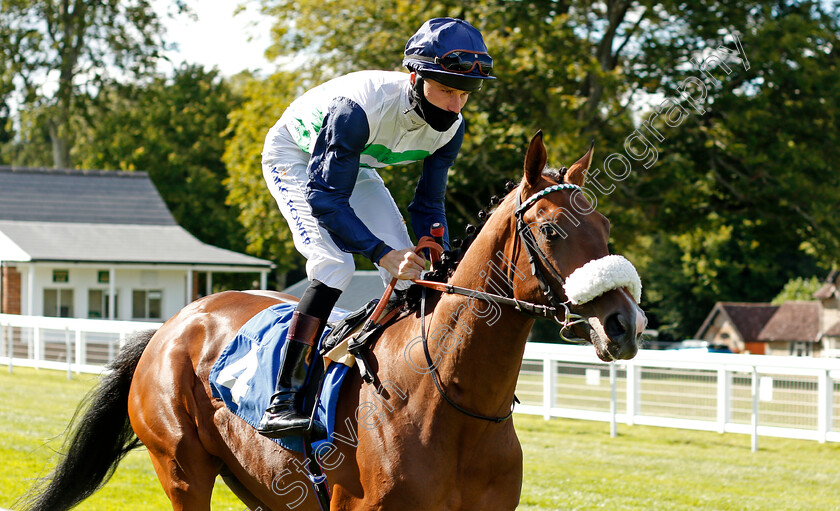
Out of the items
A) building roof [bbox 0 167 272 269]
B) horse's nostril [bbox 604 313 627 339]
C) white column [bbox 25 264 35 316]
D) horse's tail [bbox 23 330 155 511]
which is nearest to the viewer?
horse's nostril [bbox 604 313 627 339]

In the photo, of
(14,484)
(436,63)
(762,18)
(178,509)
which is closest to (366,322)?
(436,63)

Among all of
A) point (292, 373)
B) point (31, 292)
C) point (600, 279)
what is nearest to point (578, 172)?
point (600, 279)

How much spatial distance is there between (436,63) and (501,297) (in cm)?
82

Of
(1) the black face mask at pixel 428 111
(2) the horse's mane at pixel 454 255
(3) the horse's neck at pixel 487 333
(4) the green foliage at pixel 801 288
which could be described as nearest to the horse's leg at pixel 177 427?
(2) the horse's mane at pixel 454 255

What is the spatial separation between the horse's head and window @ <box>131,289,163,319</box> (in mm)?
25113

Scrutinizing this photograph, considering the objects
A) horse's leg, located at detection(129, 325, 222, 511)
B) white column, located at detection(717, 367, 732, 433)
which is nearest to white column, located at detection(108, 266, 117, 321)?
white column, located at detection(717, 367, 732, 433)

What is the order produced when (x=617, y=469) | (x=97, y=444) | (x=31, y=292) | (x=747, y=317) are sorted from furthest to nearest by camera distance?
(x=747, y=317), (x=31, y=292), (x=617, y=469), (x=97, y=444)

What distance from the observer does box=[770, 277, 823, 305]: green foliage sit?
4547 cm

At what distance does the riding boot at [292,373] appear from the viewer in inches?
125

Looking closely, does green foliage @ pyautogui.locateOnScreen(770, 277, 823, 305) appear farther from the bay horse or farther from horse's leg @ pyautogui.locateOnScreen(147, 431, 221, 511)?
the bay horse

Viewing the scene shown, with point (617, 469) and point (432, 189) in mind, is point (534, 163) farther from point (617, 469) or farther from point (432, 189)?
point (617, 469)

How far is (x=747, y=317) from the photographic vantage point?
50438 millimetres

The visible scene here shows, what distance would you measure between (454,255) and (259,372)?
3.08 ft

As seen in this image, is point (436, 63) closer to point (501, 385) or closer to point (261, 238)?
point (501, 385)
